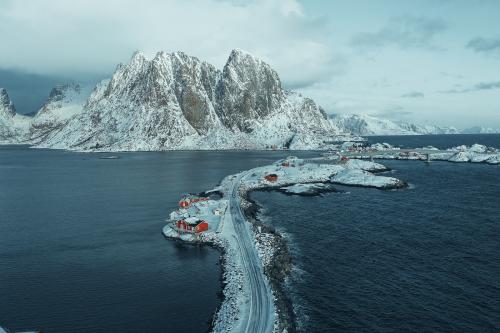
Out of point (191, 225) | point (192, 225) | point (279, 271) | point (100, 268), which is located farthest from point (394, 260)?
point (100, 268)

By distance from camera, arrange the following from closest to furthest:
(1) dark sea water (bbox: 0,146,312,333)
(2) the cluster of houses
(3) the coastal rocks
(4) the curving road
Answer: (4) the curving road, (1) dark sea water (bbox: 0,146,312,333), (2) the cluster of houses, (3) the coastal rocks

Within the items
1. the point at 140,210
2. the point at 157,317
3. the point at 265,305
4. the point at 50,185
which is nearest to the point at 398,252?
the point at 265,305

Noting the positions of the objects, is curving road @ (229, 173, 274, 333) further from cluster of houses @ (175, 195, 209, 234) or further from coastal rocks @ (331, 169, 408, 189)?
coastal rocks @ (331, 169, 408, 189)

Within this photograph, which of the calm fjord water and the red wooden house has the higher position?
the red wooden house

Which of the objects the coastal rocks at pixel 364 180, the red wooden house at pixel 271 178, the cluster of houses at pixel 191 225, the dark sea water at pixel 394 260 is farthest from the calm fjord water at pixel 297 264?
the red wooden house at pixel 271 178

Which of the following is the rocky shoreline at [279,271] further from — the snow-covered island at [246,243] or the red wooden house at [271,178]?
the red wooden house at [271,178]

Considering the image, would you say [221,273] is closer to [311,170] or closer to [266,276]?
[266,276]

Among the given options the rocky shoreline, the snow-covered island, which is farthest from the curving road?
the rocky shoreline

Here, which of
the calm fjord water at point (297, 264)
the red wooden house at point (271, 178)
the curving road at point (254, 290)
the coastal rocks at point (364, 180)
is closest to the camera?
the curving road at point (254, 290)
